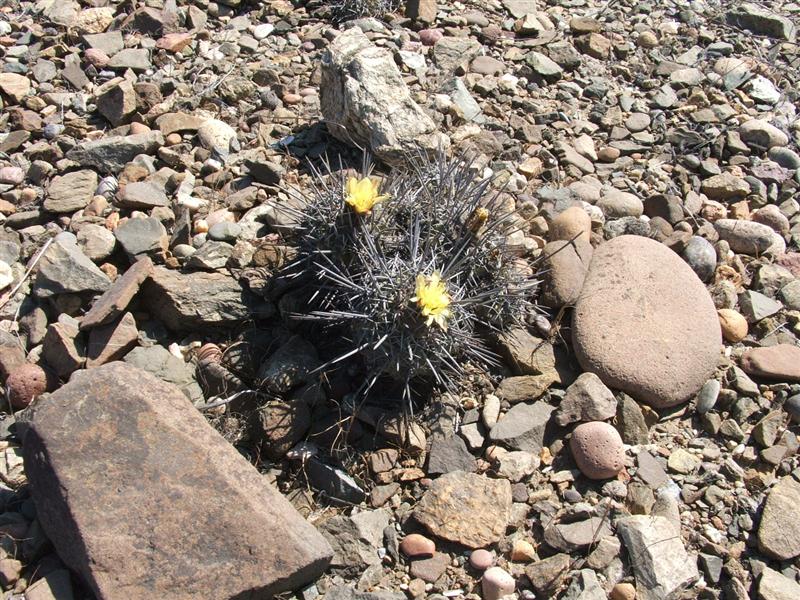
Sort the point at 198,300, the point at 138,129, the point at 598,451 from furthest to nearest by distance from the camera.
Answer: the point at 138,129 < the point at 198,300 < the point at 598,451

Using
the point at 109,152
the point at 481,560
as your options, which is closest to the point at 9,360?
the point at 109,152

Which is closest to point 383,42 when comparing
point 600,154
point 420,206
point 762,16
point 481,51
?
point 481,51

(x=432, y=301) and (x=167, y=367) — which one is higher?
(x=432, y=301)

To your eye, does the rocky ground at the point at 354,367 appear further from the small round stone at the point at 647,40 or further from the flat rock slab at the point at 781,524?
the small round stone at the point at 647,40

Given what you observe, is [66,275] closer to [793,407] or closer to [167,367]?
[167,367]

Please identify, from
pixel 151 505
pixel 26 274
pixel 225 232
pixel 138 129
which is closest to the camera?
pixel 151 505

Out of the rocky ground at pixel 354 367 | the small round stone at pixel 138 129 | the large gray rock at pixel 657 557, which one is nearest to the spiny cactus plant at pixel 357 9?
the rocky ground at pixel 354 367

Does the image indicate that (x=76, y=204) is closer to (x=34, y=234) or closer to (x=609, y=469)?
(x=34, y=234)
